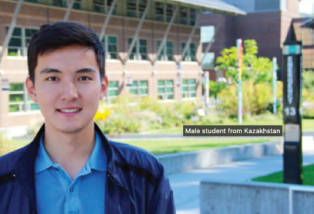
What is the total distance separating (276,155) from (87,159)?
16.6 meters

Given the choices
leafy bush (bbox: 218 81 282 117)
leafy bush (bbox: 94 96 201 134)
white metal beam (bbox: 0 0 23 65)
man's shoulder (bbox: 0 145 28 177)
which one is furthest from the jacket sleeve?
leafy bush (bbox: 218 81 282 117)

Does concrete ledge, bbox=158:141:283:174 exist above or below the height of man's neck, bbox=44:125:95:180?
below

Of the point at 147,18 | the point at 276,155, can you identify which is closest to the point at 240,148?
the point at 276,155

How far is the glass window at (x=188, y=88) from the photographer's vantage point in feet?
152

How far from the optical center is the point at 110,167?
221 centimetres

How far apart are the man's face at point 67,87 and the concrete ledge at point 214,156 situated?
1107 cm

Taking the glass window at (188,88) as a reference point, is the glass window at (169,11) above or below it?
above

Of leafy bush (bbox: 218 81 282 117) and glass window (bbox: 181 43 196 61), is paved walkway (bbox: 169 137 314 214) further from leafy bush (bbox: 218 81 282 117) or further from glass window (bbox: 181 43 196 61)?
glass window (bbox: 181 43 196 61)

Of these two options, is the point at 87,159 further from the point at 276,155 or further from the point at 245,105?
the point at 245,105

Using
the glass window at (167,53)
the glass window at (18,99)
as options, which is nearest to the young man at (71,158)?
the glass window at (18,99)

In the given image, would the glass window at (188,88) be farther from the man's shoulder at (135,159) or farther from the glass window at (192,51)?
the man's shoulder at (135,159)

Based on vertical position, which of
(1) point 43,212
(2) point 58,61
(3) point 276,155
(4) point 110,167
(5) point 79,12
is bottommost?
(3) point 276,155

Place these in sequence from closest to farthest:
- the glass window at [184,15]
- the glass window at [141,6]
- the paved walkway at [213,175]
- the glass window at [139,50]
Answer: the paved walkway at [213,175], the glass window at [139,50], the glass window at [141,6], the glass window at [184,15]

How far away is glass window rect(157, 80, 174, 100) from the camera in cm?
4282
